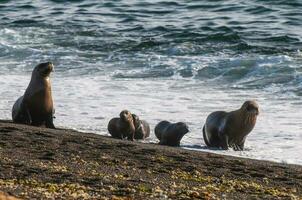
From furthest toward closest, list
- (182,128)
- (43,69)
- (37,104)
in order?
(43,69)
(37,104)
(182,128)

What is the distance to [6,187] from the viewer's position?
20.6 feet

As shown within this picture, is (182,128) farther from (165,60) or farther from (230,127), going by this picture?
(165,60)

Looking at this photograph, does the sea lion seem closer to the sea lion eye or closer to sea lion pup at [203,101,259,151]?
sea lion pup at [203,101,259,151]

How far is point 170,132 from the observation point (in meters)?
10.3

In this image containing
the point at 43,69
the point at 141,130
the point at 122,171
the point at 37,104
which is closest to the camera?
the point at 122,171

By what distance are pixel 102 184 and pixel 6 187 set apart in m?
0.80

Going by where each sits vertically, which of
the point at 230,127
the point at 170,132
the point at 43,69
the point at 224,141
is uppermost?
the point at 43,69

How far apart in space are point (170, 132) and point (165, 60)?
7.13m

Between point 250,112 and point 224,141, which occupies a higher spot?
point 250,112

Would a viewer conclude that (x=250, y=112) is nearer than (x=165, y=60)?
Yes

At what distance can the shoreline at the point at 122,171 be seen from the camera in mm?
6551

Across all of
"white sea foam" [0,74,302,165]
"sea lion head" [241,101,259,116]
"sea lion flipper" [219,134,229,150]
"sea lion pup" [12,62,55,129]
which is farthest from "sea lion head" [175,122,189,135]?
"sea lion pup" [12,62,55,129]

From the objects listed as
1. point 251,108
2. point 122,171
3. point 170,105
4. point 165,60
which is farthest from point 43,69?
point 165,60

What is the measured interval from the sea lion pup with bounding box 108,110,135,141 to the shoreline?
2.56 feet
